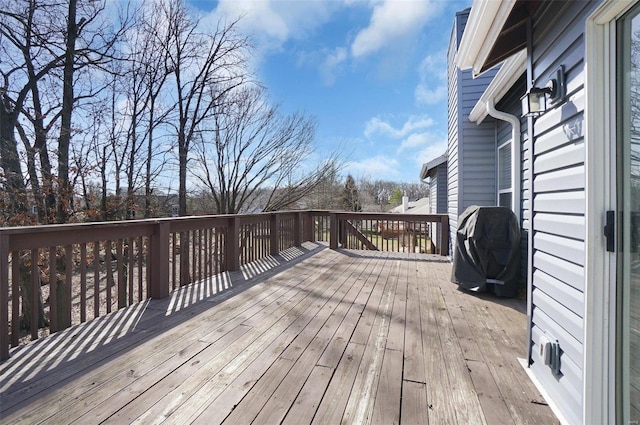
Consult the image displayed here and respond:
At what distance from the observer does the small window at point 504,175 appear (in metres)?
4.18

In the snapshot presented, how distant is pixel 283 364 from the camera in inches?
75.5

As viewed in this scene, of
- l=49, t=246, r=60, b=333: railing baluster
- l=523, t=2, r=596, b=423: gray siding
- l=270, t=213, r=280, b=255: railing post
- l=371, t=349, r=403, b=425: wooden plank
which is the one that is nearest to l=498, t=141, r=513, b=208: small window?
l=523, t=2, r=596, b=423: gray siding

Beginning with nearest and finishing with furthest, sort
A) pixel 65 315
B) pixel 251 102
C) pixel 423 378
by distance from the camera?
pixel 423 378
pixel 65 315
pixel 251 102

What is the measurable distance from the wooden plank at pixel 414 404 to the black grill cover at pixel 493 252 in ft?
7.14

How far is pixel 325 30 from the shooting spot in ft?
24.6

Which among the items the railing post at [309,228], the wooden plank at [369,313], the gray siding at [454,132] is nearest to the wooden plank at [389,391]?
the wooden plank at [369,313]

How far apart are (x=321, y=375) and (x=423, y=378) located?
623 mm

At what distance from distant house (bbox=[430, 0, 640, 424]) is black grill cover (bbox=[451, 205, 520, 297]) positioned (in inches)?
61.5

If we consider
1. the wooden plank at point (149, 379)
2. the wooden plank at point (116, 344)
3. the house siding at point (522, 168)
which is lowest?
the wooden plank at point (149, 379)

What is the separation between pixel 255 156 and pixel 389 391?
1117cm

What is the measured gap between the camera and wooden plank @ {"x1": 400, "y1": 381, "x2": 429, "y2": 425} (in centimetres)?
144

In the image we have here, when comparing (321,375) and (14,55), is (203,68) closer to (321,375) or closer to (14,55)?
(14,55)

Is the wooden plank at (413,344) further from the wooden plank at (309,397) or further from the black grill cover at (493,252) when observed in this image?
the black grill cover at (493,252)

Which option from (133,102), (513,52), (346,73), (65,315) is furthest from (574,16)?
(133,102)
